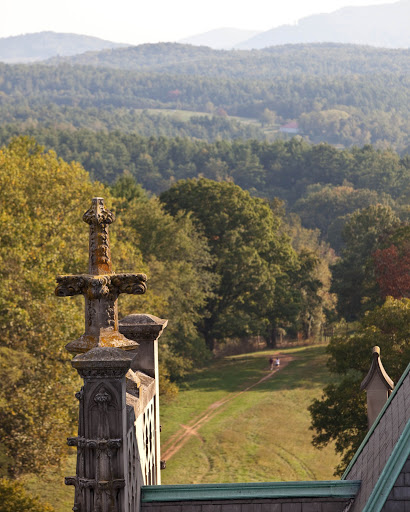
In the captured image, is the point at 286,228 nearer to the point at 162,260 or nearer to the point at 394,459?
the point at 162,260

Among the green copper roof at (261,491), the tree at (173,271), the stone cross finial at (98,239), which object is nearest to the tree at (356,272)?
the tree at (173,271)

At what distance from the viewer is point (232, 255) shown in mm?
69750

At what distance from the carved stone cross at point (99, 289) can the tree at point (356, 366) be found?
1050 inches

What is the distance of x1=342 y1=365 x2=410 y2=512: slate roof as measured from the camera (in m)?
7.70

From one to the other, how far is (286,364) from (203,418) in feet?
54.2

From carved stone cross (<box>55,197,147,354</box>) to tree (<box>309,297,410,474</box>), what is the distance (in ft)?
87.5

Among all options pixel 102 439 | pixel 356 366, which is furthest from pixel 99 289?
pixel 356 366

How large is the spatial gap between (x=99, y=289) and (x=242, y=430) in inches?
1663

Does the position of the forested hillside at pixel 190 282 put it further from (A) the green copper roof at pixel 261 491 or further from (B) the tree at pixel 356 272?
(A) the green copper roof at pixel 261 491

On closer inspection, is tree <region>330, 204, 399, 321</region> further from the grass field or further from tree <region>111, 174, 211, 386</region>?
tree <region>111, 174, 211, 386</region>

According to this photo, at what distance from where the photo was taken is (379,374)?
41.6 feet

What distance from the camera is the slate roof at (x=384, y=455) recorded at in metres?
7.70

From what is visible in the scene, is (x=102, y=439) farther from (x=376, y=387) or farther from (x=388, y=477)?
(x=376, y=387)

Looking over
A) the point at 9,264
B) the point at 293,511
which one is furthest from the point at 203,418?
the point at 293,511
